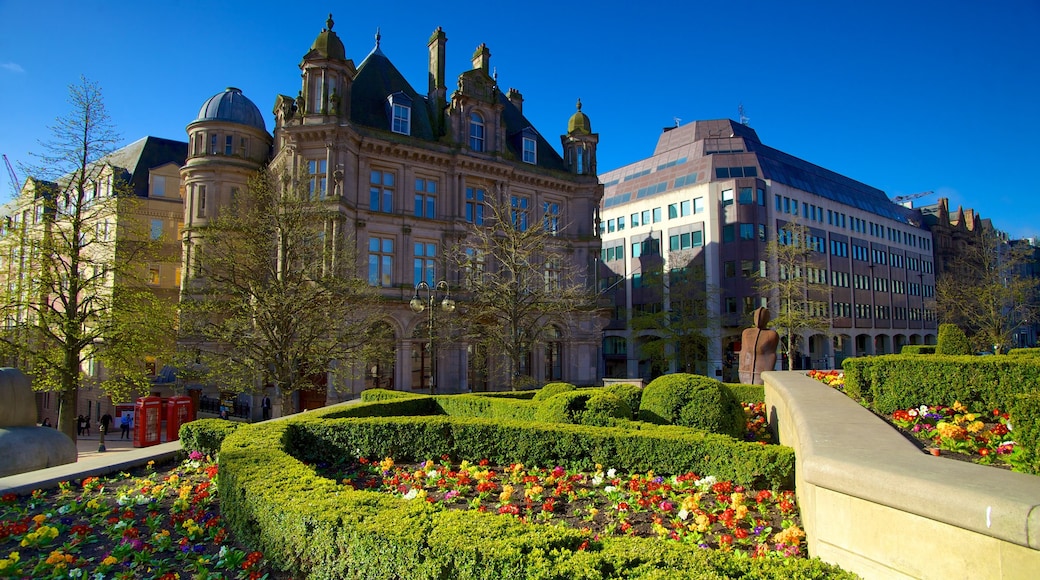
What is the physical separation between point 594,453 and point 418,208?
84.4ft

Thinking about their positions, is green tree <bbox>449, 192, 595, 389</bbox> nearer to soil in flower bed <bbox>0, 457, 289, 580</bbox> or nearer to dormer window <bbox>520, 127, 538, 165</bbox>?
dormer window <bbox>520, 127, 538, 165</bbox>

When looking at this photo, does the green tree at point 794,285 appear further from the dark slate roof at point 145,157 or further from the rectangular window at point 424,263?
the dark slate roof at point 145,157

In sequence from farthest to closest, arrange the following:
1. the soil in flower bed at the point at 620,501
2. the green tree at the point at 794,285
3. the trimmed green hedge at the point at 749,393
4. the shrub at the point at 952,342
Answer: the green tree at the point at 794,285 → the shrub at the point at 952,342 → the trimmed green hedge at the point at 749,393 → the soil in flower bed at the point at 620,501

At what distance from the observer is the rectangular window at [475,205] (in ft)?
115

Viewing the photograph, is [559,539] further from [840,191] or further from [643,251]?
[840,191]

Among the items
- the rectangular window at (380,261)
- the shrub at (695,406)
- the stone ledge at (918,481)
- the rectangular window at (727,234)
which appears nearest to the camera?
the stone ledge at (918,481)

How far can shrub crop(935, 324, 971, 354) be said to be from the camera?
74.7ft

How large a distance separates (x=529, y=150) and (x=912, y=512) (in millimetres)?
36158

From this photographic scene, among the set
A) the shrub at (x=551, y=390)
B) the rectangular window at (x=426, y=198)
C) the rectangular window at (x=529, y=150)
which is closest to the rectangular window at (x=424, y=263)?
the rectangular window at (x=426, y=198)

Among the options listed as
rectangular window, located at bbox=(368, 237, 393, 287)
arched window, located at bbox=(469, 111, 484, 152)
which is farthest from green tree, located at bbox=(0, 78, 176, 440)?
arched window, located at bbox=(469, 111, 484, 152)

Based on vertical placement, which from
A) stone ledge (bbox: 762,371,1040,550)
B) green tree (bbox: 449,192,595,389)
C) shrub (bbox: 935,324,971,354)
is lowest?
stone ledge (bbox: 762,371,1040,550)

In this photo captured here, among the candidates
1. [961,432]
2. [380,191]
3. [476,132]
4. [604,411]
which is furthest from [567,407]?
[476,132]

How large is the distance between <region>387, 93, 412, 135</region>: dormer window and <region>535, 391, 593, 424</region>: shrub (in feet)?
80.9

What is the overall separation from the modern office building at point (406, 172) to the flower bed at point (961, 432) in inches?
880
